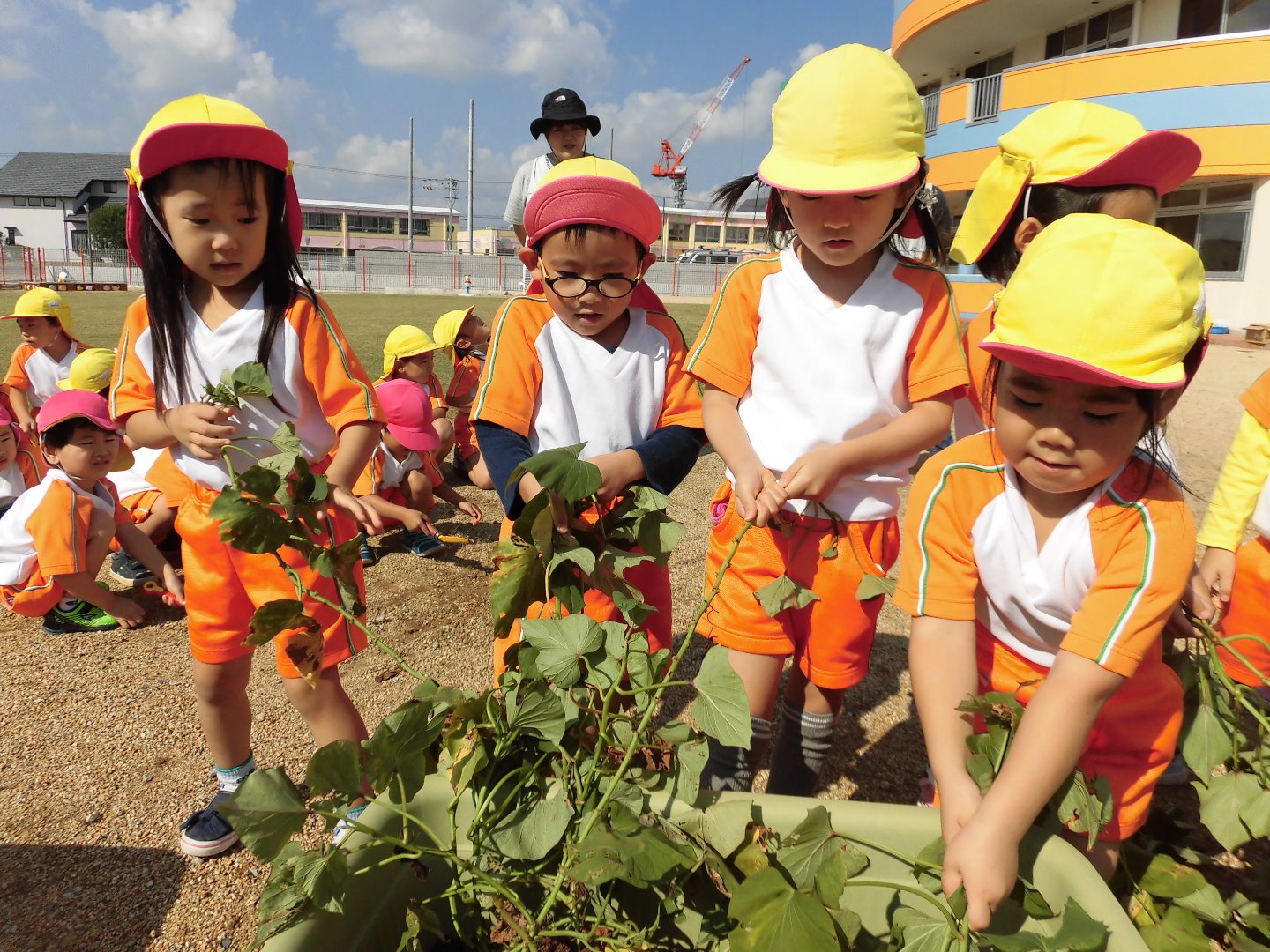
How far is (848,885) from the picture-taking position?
99 centimetres

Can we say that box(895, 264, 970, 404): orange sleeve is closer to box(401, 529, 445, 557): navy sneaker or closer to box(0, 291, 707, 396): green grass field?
box(401, 529, 445, 557): navy sneaker

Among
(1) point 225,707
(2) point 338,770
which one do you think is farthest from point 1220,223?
(2) point 338,770

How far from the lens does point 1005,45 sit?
18344mm

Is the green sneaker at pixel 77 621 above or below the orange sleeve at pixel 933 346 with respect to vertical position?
below

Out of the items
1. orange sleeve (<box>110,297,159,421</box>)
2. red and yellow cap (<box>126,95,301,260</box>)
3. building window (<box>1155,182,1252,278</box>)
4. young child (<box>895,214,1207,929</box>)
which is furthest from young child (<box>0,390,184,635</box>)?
building window (<box>1155,182,1252,278</box>)

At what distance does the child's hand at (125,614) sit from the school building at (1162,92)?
32.2 feet

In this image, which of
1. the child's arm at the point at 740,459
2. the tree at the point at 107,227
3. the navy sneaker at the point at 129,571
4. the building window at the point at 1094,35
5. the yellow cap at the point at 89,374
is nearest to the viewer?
the child's arm at the point at 740,459

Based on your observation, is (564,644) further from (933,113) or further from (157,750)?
(933,113)

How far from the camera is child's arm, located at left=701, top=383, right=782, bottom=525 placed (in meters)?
1.39

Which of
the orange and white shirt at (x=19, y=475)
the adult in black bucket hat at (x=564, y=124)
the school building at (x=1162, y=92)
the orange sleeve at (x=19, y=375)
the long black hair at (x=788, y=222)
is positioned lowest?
the orange and white shirt at (x=19, y=475)

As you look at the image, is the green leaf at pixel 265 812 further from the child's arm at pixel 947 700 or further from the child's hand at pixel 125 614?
the child's hand at pixel 125 614

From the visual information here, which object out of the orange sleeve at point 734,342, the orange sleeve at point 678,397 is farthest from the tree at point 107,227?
the orange sleeve at point 734,342

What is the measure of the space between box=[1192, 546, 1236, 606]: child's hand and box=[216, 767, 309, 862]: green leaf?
1.96m

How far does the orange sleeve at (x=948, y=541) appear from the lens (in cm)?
129
